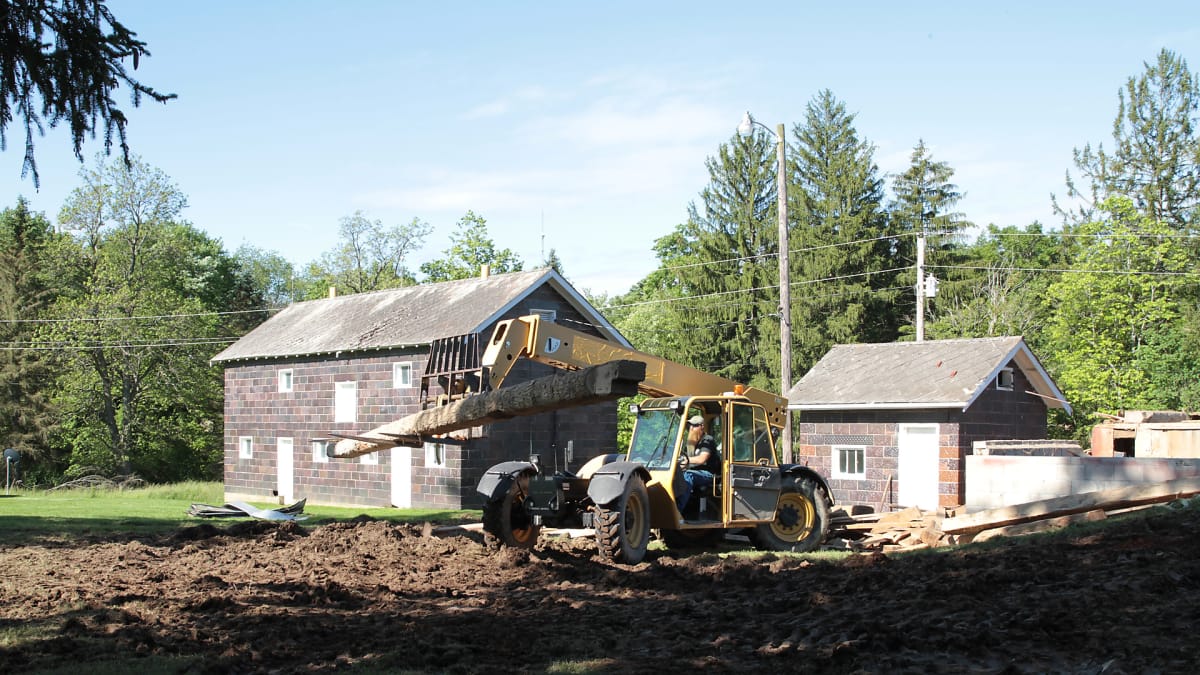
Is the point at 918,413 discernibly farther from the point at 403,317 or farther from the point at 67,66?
the point at 67,66

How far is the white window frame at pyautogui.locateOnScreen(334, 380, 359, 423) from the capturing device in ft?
110

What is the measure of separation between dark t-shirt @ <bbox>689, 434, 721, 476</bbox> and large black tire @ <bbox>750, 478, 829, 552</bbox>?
4.97 ft

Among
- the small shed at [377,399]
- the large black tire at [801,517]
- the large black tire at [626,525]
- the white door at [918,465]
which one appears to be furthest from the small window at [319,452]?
the large black tire at [626,525]

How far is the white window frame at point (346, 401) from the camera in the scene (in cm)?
3356

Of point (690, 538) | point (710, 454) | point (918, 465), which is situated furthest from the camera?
point (918, 465)

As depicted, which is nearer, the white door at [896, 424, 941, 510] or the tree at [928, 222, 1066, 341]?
the white door at [896, 424, 941, 510]

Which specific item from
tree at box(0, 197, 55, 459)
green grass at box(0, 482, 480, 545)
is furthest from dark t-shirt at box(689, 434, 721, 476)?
tree at box(0, 197, 55, 459)

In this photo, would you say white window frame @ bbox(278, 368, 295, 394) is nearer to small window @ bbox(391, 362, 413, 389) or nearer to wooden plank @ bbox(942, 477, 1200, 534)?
small window @ bbox(391, 362, 413, 389)

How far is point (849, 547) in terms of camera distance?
17.5 metres

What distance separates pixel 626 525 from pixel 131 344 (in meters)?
44.7

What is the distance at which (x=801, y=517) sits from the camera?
17.0 metres

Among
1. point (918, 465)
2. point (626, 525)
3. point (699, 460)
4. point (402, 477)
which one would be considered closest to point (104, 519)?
point (402, 477)

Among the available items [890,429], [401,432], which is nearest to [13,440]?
[890,429]

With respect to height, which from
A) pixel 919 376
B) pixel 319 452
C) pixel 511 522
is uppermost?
pixel 919 376
